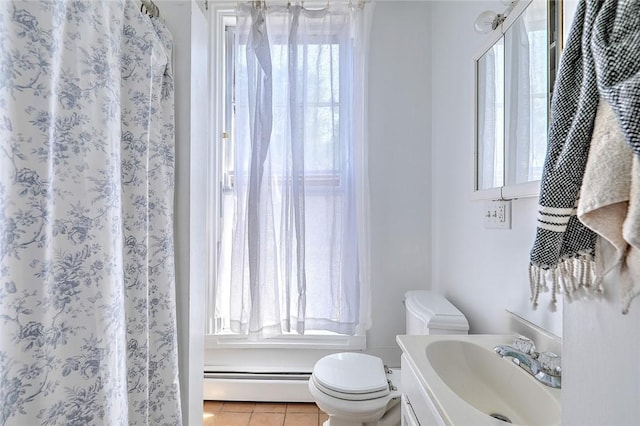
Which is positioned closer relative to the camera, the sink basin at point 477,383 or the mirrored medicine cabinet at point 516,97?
the sink basin at point 477,383

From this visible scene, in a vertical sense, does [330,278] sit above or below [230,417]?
above

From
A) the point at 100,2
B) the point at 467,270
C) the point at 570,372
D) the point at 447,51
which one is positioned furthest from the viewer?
the point at 447,51

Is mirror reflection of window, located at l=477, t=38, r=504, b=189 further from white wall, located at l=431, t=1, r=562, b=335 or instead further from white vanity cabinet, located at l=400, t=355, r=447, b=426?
white vanity cabinet, located at l=400, t=355, r=447, b=426

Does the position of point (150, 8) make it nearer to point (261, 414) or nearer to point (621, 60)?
point (621, 60)

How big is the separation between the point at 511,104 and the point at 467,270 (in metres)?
0.75

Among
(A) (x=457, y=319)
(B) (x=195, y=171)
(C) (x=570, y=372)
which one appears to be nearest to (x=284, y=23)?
(B) (x=195, y=171)

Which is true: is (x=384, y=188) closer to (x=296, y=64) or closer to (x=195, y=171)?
(x=296, y=64)

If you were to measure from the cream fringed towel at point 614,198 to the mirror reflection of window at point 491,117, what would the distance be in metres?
0.82

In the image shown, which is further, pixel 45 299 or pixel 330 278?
pixel 330 278

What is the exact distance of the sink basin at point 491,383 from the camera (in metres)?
0.74

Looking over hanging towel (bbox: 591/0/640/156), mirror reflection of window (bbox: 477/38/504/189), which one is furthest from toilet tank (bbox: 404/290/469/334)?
hanging towel (bbox: 591/0/640/156)

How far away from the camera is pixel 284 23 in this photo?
1749 millimetres

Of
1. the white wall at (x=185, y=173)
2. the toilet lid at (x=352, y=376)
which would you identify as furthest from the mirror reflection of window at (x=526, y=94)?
the white wall at (x=185, y=173)

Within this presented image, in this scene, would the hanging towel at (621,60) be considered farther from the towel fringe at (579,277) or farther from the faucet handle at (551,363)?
the faucet handle at (551,363)
